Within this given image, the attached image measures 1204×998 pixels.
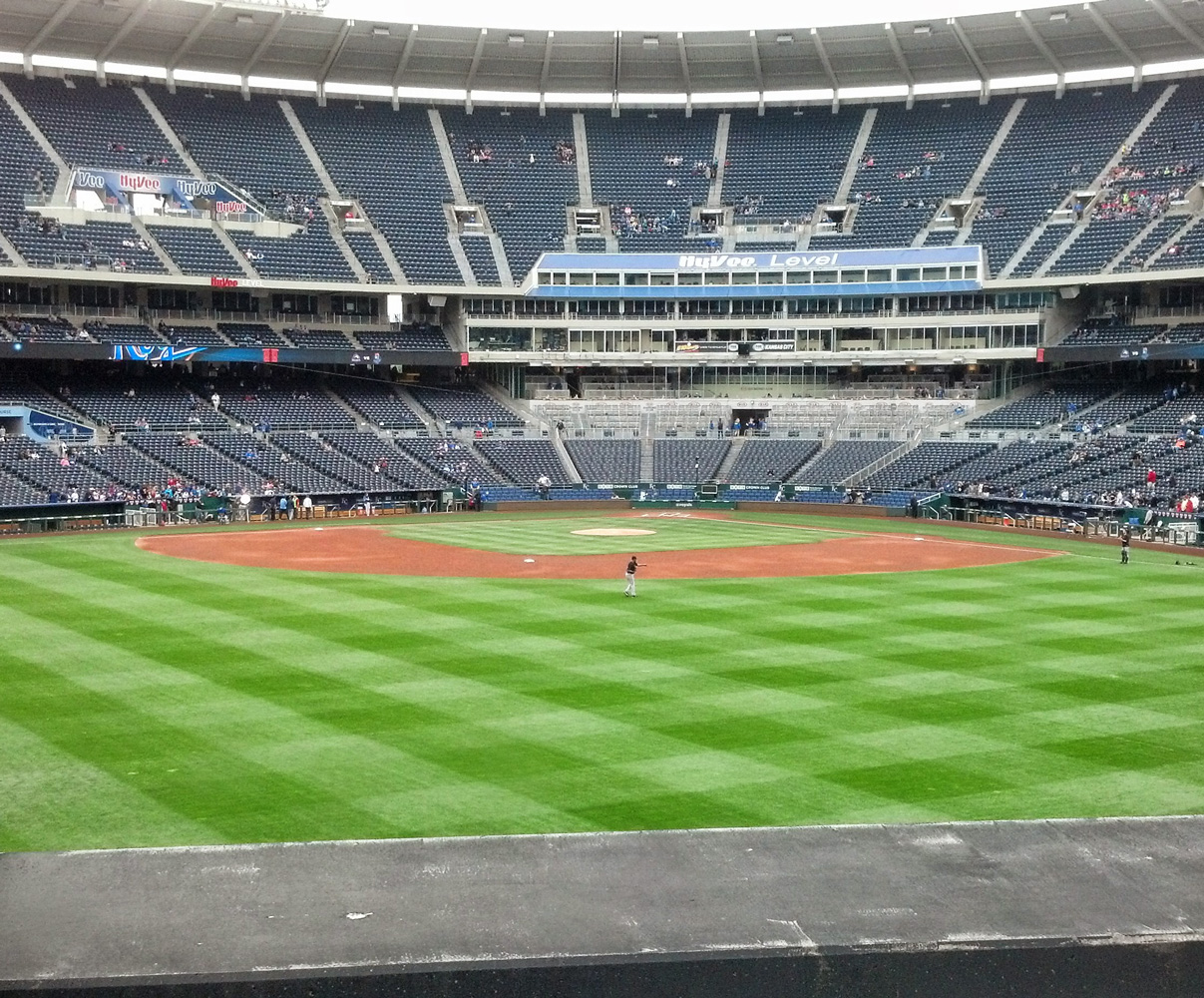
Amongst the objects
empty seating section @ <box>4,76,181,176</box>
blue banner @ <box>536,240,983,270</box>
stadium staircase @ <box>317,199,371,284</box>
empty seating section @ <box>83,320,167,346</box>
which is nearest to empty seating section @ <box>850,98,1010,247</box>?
blue banner @ <box>536,240,983,270</box>

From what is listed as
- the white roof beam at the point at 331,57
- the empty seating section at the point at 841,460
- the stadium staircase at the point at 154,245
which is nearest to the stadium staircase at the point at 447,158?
the white roof beam at the point at 331,57

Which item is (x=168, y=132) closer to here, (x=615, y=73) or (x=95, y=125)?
Result: (x=95, y=125)

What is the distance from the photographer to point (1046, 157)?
7875 centimetres

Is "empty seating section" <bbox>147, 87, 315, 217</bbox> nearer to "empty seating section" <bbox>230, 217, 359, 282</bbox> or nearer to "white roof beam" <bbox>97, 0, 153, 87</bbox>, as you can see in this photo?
"empty seating section" <bbox>230, 217, 359, 282</bbox>

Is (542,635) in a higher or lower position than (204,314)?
lower

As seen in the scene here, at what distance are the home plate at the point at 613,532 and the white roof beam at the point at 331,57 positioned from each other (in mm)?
40509

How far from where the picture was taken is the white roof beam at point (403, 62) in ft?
256

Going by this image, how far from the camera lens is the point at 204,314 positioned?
7325cm

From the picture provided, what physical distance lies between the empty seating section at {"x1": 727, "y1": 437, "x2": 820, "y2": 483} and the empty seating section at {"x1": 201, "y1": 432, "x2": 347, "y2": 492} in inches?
929

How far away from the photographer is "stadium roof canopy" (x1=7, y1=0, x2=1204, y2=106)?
72188 millimetres

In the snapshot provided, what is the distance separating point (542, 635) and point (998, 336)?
179ft

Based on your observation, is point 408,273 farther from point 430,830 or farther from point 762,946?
point 762,946

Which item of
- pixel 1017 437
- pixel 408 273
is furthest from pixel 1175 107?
pixel 408 273

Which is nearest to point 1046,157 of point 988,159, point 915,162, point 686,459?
point 988,159
